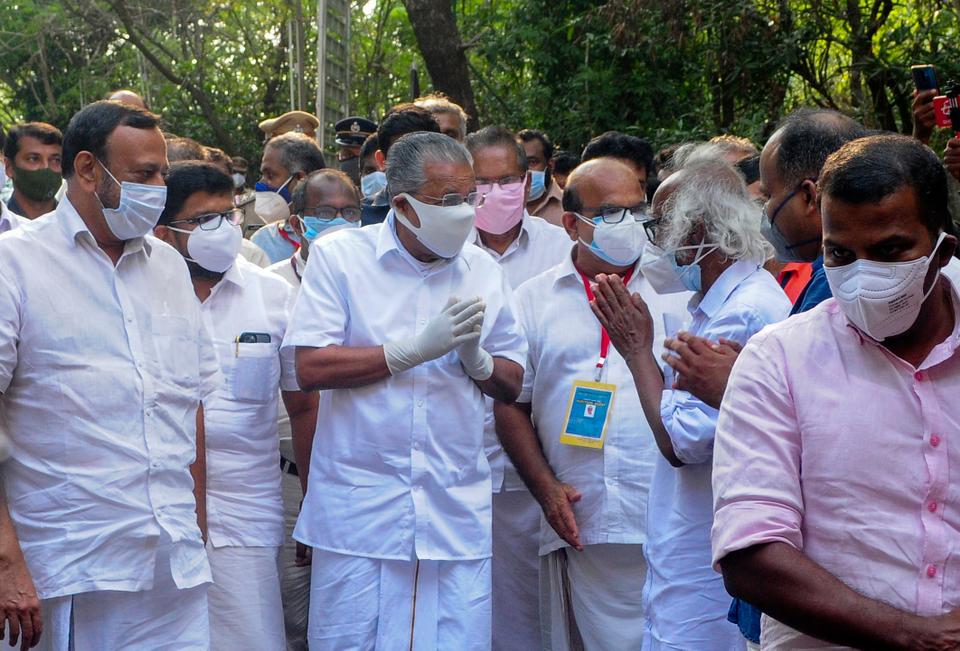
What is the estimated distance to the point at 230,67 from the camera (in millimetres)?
22781

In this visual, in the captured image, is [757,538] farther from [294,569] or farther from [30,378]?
[294,569]

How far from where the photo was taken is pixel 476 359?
14.9 ft

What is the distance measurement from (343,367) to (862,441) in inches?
90.9

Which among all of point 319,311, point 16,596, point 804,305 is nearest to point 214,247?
point 319,311

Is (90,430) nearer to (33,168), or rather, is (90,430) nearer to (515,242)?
(515,242)

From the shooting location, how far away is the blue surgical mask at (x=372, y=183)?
6676mm

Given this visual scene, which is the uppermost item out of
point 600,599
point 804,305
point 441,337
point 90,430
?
point 804,305

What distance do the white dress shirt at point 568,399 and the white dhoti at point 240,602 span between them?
1.19m

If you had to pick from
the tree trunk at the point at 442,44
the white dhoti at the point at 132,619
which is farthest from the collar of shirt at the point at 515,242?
the tree trunk at the point at 442,44

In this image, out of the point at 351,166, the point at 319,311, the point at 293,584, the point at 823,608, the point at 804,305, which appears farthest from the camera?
the point at 351,166

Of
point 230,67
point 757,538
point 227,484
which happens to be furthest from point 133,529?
point 230,67

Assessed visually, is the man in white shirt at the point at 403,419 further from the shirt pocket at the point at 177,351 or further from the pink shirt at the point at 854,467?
the pink shirt at the point at 854,467

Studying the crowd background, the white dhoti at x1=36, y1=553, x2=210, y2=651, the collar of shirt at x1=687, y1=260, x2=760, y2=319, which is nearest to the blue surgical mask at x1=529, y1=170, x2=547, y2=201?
the crowd background

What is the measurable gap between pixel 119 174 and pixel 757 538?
8.85 feet
